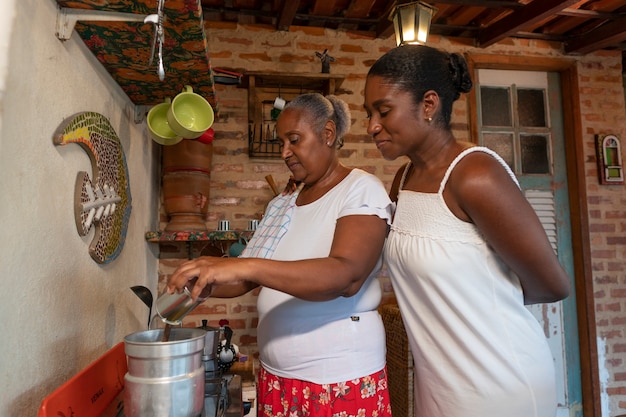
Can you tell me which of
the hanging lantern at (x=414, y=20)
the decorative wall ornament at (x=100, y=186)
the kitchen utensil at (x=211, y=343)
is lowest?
the kitchen utensil at (x=211, y=343)

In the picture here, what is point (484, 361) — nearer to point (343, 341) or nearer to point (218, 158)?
point (343, 341)

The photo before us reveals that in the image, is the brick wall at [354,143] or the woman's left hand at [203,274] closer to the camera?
the woman's left hand at [203,274]

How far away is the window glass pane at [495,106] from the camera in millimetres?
2789

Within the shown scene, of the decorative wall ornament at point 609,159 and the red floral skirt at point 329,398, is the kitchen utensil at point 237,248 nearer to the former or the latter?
the red floral skirt at point 329,398

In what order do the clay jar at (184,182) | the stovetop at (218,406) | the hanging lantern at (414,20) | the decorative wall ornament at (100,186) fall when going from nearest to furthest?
1. the stovetop at (218,406)
2. the decorative wall ornament at (100,186)
3. the hanging lantern at (414,20)
4. the clay jar at (184,182)

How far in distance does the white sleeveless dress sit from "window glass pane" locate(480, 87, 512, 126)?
6.77 feet

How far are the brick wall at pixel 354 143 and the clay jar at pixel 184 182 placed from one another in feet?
0.71

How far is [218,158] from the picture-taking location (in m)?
2.39

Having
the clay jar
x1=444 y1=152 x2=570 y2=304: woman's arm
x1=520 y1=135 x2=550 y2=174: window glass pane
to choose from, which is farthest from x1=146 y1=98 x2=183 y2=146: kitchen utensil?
Result: x1=520 y1=135 x2=550 y2=174: window glass pane

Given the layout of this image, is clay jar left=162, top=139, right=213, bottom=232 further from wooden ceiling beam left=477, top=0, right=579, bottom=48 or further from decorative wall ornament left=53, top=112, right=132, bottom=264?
wooden ceiling beam left=477, top=0, right=579, bottom=48

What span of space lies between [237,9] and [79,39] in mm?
1414

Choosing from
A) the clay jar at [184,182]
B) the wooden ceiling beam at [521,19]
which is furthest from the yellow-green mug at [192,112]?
the wooden ceiling beam at [521,19]

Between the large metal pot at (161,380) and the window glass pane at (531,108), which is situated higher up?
the window glass pane at (531,108)

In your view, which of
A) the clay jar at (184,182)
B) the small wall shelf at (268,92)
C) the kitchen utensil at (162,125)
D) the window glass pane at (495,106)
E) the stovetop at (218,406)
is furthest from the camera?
the window glass pane at (495,106)
